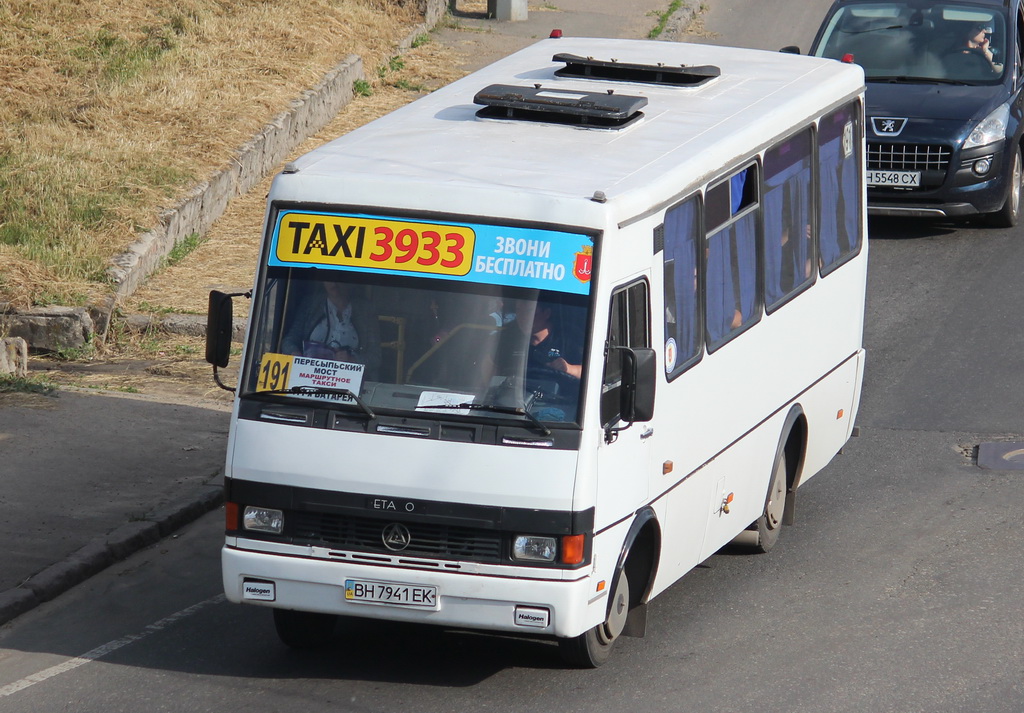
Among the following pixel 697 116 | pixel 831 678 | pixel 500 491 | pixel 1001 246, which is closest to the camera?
A: pixel 500 491

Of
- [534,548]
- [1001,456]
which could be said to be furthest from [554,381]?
[1001,456]

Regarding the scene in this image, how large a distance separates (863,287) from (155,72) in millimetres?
10999

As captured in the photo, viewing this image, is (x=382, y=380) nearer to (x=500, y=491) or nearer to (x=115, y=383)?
(x=500, y=491)

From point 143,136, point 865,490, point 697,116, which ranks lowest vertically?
point 865,490

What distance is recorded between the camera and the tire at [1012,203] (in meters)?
16.8

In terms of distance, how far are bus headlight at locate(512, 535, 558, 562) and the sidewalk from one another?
3.14 meters

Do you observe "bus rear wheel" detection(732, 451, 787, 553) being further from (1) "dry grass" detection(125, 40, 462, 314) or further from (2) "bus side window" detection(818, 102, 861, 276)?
(1) "dry grass" detection(125, 40, 462, 314)

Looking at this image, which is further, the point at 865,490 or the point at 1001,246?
the point at 1001,246

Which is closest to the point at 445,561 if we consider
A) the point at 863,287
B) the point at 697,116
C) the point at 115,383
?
the point at 697,116

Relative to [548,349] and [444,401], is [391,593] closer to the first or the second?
[444,401]

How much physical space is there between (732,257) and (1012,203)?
9.21 m

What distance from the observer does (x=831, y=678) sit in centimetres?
781

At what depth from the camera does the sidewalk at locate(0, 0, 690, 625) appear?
930 cm

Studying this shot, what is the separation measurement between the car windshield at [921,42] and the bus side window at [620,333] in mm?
10322
